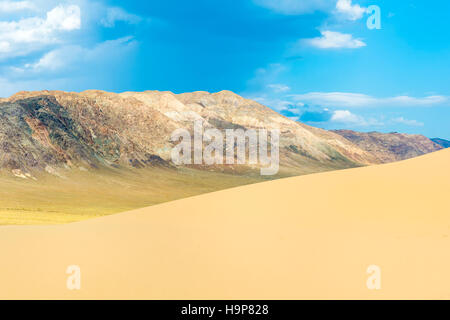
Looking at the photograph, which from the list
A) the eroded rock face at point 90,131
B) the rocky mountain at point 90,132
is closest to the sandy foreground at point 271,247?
the rocky mountain at point 90,132

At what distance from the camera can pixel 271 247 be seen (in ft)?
38.0

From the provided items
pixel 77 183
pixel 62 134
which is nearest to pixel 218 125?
pixel 62 134

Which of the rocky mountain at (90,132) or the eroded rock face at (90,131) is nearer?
the rocky mountain at (90,132)

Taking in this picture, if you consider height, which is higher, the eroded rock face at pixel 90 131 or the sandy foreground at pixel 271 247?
the eroded rock face at pixel 90 131

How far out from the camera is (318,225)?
1255cm

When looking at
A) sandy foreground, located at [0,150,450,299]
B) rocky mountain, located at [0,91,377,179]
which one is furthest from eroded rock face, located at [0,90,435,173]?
sandy foreground, located at [0,150,450,299]

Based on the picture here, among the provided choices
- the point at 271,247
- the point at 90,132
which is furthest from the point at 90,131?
the point at 271,247

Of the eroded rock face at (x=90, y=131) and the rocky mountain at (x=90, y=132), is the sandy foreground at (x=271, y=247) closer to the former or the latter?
the rocky mountain at (x=90, y=132)

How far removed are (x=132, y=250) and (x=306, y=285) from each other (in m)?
5.31

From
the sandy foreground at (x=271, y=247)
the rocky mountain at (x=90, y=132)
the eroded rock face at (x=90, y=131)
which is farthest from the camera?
the eroded rock face at (x=90, y=131)

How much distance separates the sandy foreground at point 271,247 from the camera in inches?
377

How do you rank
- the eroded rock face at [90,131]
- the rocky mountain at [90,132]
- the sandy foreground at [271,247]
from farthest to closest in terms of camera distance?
the eroded rock face at [90,131], the rocky mountain at [90,132], the sandy foreground at [271,247]

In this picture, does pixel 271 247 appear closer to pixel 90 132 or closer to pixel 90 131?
pixel 90 132
